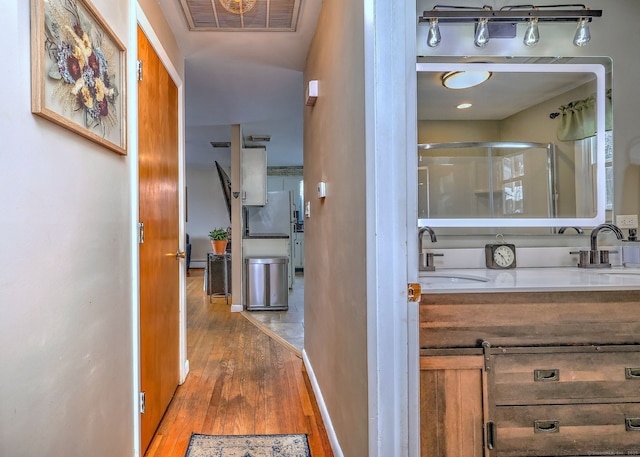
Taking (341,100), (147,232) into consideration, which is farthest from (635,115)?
(147,232)

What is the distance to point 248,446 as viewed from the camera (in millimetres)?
1746

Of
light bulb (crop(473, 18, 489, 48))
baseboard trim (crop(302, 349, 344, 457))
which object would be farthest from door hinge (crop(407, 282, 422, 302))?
light bulb (crop(473, 18, 489, 48))

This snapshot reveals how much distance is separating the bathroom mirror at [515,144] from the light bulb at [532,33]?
94 mm

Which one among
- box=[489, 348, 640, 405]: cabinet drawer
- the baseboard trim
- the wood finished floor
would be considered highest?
box=[489, 348, 640, 405]: cabinet drawer

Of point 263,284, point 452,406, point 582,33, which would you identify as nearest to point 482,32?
point 582,33

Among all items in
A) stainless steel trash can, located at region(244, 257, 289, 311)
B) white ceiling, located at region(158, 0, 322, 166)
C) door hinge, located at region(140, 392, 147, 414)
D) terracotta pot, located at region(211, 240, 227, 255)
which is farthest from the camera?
terracotta pot, located at region(211, 240, 227, 255)

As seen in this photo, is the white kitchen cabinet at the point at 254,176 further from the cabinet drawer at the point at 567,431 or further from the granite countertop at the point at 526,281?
the cabinet drawer at the point at 567,431

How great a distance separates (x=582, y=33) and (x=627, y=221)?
103 cm

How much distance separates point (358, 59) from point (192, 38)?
5.53ft

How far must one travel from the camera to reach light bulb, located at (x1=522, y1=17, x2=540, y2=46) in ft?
5.98

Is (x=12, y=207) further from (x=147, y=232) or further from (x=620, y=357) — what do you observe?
(x=620, y=357)

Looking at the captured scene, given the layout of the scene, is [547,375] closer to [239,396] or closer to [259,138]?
[239,396]

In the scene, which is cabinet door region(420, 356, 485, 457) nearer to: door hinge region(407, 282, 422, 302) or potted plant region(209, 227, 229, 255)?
door hinge region(407, 282, 422, 302)

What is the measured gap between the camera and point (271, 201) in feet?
18.0
